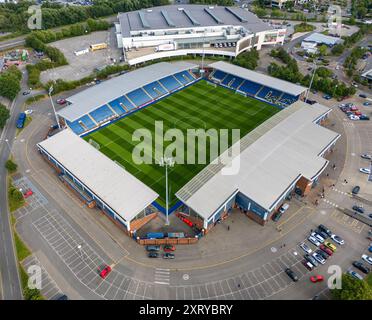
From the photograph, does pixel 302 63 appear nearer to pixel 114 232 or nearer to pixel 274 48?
pixel 274 48

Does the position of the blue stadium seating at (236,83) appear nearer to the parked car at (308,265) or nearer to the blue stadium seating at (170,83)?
the blue stadium seating at (170,83)

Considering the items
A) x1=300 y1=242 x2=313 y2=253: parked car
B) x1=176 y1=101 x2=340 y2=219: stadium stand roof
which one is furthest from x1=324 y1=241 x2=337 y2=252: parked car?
x1=176 y1=101 x2=340 y2=219: stadium stand roof

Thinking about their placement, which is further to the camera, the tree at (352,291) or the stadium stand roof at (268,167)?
the stadium stand roof at (268,167)

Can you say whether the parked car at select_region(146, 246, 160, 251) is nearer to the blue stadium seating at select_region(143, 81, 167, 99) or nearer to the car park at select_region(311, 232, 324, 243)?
A: the car park at select_region(311, 232, 324, 243)

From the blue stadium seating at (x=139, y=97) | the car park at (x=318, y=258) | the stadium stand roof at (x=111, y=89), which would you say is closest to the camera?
the car park at (x=318, y=258)

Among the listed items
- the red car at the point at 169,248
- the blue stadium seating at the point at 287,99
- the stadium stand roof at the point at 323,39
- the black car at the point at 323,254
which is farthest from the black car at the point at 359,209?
the stadium stand roof at the point at 323,39

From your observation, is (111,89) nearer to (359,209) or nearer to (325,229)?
(325,229)
